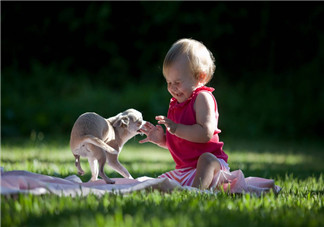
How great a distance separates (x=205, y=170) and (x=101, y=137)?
0.77 meters

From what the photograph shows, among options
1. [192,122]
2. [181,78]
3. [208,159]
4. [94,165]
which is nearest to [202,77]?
[181,78]

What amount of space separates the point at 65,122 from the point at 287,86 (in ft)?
16.6

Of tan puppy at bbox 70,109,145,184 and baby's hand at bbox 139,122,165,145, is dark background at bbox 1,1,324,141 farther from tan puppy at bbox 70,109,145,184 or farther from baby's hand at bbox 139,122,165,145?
tan puppy at bbox 70,109,145,184

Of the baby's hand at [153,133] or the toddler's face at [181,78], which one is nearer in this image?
the toddler's face at [181,78]

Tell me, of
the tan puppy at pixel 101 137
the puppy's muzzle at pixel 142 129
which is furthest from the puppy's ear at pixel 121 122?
the puppy's muzzle at pixel 142 129

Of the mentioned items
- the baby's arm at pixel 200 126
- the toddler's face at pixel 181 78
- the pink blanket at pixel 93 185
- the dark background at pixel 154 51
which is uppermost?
the dark background at pixel 154 51

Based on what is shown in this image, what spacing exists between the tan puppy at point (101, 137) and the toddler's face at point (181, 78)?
1.23 ft

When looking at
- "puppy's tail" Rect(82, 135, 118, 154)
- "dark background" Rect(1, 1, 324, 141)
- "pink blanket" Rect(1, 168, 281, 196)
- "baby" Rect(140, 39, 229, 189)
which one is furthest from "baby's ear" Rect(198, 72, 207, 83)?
"dark background" Rect(1, 1, 324, 141)

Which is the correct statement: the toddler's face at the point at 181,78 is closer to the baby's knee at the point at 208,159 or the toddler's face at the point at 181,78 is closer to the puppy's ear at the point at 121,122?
the puppy's ear at the point at 121,122

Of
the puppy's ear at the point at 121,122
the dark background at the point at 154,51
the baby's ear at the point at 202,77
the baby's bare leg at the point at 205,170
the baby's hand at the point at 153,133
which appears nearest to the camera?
the baby's bare leg at the point at 205,170

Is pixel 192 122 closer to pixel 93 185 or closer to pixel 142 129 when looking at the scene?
pixel 142 129

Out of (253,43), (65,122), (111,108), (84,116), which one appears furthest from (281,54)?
(84,116)

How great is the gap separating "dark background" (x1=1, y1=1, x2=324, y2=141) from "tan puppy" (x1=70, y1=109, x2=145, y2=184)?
21.1ft

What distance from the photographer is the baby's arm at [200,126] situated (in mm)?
3312
